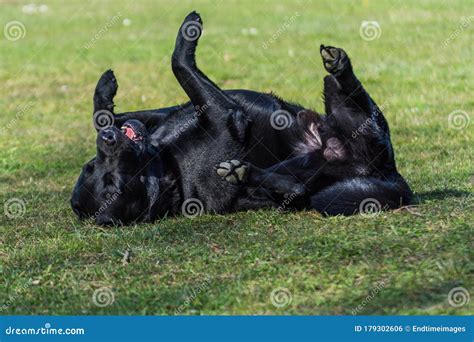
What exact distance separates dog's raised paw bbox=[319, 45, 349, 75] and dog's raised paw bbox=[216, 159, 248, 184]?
2.71 ft

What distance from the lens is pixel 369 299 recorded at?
13.3 ft

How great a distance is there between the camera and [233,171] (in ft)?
17.4

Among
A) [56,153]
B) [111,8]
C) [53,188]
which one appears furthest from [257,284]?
[111,8]

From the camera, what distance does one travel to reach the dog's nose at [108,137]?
17.6ft

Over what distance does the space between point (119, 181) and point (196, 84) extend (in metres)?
0.89
